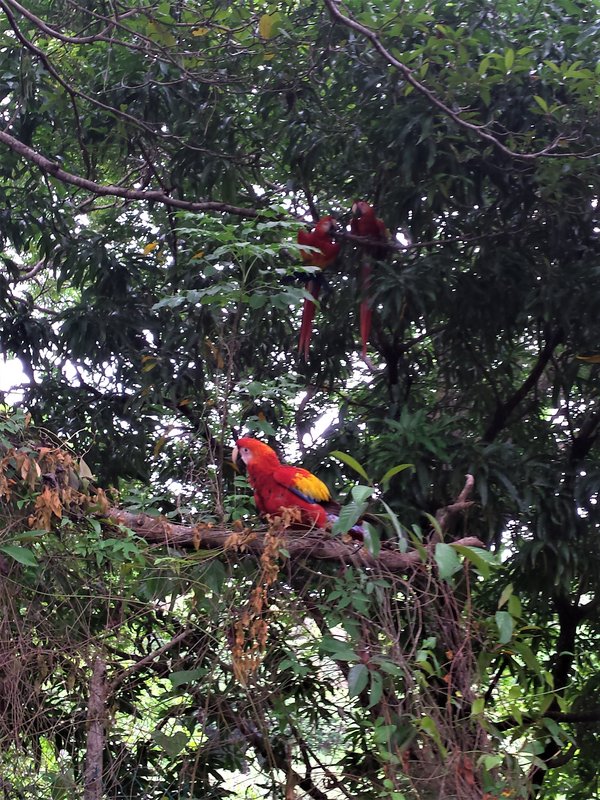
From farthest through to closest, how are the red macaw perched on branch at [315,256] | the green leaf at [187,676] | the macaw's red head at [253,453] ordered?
the red macaw perched on branch at [315,256] → the macaw's red head at [253,453] → the green leaf at [187,676]

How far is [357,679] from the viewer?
1870 millimetres

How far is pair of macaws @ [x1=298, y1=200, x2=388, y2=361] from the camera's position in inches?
122

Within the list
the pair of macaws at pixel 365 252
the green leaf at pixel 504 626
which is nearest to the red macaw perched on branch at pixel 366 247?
the pair of macaws at pixel 365 252

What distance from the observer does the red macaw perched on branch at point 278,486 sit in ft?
8.22

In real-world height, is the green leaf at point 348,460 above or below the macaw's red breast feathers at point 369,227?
below

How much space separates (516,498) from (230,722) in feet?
3.68

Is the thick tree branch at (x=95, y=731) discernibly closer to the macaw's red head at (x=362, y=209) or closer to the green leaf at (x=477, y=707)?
the green leaf at (x=477, y=707)

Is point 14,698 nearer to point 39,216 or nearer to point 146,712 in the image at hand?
point 146,712

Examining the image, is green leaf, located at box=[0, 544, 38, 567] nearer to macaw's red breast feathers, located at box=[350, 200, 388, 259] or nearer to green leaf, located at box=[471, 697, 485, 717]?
green leaf, located at box=[471, 697, 485, 717]

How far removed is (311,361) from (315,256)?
0.45 m

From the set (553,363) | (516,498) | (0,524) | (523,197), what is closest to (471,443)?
(516,498)

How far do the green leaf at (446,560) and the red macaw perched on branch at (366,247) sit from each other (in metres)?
1.30

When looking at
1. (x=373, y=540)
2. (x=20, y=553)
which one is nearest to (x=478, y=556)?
(x=373, y=540)

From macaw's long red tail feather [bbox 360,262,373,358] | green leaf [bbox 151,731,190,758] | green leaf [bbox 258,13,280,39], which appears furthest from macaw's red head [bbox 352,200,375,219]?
green leaf [bbox 151,731,190,758]
